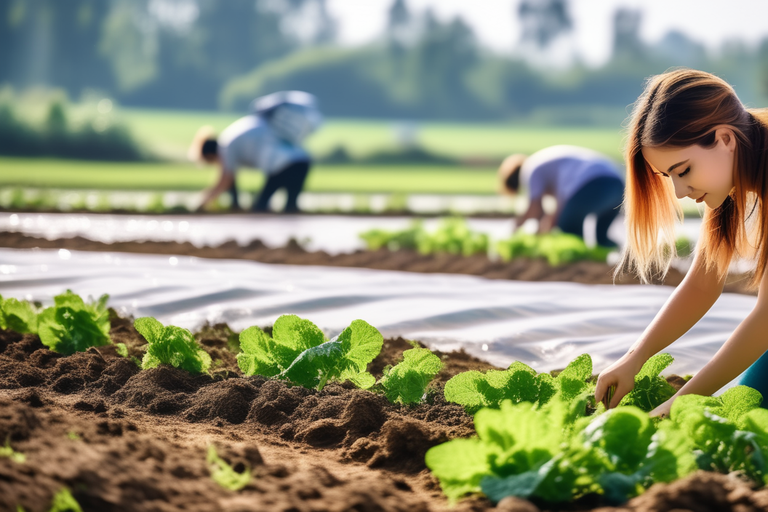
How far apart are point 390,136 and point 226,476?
110 feet

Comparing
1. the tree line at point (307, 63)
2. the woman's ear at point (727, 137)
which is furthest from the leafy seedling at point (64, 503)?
the tree line at point (307, 63)

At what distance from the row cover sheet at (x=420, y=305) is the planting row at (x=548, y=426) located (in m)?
0.77

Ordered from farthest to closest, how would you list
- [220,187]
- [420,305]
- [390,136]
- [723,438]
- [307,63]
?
[307,63] < [390,136] < [220,187] < [420,305] < [723,438]

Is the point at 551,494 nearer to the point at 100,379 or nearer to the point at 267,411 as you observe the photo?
the point at 267,411

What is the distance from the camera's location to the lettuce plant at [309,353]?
2.06m

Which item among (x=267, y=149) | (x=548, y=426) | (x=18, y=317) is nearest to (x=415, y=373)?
(x=548, y=426)

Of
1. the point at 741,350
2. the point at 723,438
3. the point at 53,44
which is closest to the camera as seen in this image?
the point at 723,438

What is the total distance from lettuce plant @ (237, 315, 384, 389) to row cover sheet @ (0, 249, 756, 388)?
0.74 metres

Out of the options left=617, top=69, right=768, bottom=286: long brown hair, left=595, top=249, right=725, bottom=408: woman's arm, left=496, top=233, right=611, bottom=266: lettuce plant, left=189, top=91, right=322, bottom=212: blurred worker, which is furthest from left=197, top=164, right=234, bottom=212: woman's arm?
left=595, top=249, right=725, bottom=408: woman's arm

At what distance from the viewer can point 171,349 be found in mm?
2270

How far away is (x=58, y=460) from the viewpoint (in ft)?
4.25

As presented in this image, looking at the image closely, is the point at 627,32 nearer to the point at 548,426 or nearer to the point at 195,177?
the point at 195,177

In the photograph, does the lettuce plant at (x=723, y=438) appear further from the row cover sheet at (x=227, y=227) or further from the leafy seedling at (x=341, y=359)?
the row cover sheet at (x=227, y=227)

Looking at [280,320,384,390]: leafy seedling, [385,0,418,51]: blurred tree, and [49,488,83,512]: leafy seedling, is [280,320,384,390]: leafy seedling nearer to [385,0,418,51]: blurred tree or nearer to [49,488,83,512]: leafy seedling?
[49,488,83,512]: leafy seedling
